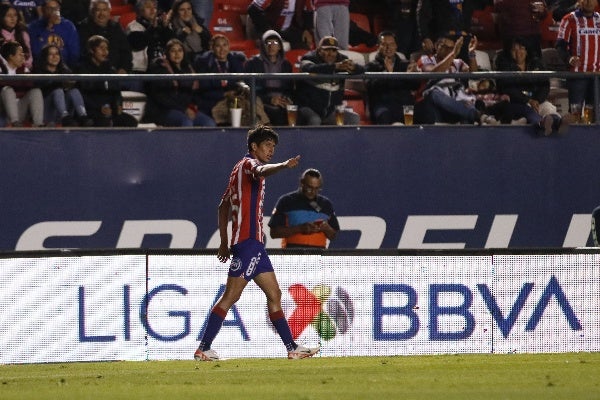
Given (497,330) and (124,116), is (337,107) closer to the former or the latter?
(124,116)

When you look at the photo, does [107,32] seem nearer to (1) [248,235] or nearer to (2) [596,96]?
(1) [248,235]

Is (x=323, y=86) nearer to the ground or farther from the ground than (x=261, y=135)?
nearer to the ground

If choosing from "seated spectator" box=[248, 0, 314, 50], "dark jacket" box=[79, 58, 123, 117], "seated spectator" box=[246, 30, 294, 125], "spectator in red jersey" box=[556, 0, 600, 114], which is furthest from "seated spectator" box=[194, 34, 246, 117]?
"spectator in red jersey" box=[556, 0, 600, 114]

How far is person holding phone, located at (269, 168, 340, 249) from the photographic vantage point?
47.3 feet

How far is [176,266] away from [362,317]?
188cm

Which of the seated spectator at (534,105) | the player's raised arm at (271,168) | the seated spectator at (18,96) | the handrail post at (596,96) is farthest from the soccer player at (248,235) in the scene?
the handrail post at (596,96)

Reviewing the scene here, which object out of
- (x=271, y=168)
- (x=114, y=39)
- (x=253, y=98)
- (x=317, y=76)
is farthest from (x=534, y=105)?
(x=271, y=168)

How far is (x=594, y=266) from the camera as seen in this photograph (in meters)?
12.7

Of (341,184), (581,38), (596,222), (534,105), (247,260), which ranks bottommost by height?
(596,222)

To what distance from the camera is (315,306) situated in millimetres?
12594

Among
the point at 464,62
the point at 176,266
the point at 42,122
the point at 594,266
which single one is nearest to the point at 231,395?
the point at 176,266

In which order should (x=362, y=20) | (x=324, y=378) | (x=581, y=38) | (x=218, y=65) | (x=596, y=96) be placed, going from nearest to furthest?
(x=324, y=378)
(x=218, y=65)
(x=596, y=96)
(x=581, y=38)
(x=362, y=20)

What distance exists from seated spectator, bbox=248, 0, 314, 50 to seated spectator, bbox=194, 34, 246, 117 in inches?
45.4

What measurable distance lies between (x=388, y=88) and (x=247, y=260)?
4776 millimetres
